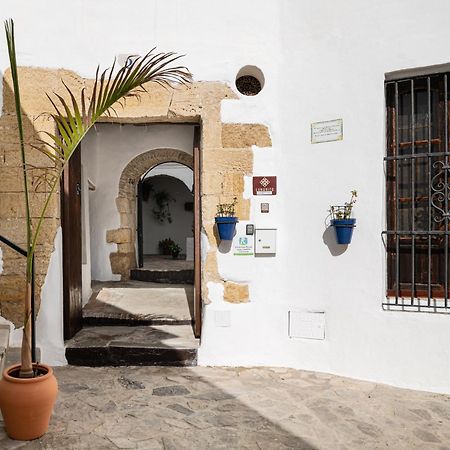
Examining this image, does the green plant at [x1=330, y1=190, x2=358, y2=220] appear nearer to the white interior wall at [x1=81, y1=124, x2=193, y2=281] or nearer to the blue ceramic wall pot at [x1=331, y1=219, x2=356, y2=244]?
the blue ceramic wall pot at [x1=331, y1=219, x2=356, y2=244]

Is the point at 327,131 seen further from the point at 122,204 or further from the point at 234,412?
the point at 122,204

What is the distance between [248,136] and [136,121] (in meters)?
1.04

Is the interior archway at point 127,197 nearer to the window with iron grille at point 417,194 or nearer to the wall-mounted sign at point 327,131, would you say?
the wall-mounted sign at point 327,131

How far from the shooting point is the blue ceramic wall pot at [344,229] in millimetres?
3451

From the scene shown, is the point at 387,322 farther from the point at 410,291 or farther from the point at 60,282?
the point at 60,282

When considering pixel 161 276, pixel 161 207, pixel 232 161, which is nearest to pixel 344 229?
pixel 232 161

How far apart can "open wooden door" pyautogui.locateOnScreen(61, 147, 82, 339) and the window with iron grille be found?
2.79 metres

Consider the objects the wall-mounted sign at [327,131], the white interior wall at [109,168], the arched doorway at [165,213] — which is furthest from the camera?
the arched doorway at [165,213]

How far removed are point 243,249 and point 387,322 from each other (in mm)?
1326

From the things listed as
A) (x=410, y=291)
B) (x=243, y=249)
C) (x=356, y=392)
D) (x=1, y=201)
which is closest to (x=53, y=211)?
(x=1, y=201)

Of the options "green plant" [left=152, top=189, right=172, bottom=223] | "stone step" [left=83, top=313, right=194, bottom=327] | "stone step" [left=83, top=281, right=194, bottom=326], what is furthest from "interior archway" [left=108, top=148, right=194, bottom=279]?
"green plant" [left=152, top=189, right=172, bottom=223]

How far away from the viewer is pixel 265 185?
3.77 meters

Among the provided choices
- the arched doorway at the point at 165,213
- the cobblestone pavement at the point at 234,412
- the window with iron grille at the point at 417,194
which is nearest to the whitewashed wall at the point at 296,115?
the window with iron grille at the point at 417,194

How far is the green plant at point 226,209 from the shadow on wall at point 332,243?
82cm
